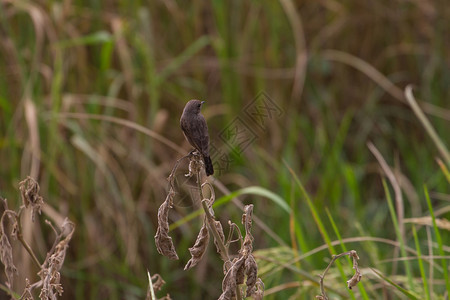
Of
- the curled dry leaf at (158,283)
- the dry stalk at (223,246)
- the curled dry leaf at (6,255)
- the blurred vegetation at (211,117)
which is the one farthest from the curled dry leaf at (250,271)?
the blurred vegetation at (211,117)

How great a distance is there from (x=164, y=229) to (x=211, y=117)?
6.74 feet

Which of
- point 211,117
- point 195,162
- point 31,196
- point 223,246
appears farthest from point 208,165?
point 211,117

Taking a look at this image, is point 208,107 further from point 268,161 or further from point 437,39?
point 437,39

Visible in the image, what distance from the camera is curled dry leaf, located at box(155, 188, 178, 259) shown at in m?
0.88

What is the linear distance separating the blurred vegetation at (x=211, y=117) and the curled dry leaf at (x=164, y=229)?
1.25 m

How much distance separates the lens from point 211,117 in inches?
116

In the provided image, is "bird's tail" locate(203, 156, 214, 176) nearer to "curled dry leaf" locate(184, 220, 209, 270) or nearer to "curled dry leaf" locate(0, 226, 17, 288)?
"curled dry leaf" locate(184, 220, 209, 270)

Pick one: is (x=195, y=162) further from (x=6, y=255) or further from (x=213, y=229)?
(x=6, y=255)

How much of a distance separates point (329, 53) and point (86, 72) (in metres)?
1.14

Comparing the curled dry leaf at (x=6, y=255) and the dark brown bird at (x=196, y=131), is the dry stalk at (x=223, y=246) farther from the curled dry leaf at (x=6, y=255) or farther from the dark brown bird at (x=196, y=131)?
the curled dry leaf at (x=6, y=255)

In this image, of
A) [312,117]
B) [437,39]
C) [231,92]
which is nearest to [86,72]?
[231,92]

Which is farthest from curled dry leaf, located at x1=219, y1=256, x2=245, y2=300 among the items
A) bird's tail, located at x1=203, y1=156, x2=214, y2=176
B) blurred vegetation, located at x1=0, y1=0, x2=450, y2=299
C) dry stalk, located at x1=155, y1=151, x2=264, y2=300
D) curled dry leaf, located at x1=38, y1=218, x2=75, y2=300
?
blurred vegetation, located at x1=0, y1=0, x2=450, y2=299

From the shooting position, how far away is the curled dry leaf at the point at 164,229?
88 cm

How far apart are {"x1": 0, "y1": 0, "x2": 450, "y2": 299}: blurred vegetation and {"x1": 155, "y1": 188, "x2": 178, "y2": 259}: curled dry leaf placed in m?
1.25
